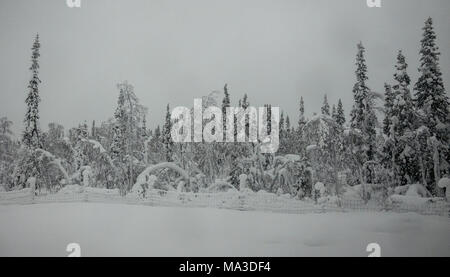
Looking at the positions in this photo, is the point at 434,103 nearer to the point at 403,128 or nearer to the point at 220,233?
the point at 403,128

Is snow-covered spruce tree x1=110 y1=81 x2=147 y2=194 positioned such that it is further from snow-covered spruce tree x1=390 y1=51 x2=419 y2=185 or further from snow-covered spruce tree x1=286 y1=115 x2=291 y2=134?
snow-covered spruce tree x1=286 y1=115 x2=291 y2=134

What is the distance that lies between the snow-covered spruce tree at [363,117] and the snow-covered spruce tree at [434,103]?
2.78 m

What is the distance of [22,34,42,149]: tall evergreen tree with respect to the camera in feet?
76.9

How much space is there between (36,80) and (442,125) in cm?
2441

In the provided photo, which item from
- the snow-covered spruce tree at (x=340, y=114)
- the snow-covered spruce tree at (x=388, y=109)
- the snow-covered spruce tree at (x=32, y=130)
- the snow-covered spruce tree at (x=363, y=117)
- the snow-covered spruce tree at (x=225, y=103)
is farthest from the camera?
the snow-covered spruce tree at (x=340, y=114)

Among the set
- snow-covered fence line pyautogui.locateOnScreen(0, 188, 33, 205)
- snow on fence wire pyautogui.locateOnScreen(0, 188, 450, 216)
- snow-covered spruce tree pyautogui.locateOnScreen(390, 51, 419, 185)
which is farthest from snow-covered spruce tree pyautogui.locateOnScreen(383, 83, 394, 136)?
snow-covered fence line pyautogui.locateOnScreen(0, 188, 33, 205)

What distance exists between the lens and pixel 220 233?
48.1 ft

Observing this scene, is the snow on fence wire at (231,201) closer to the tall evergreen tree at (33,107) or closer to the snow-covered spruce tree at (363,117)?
the tall evergreen tree at (33,107)

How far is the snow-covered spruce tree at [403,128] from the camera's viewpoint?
809 inches

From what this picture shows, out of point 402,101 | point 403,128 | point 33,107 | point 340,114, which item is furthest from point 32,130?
point 340,114

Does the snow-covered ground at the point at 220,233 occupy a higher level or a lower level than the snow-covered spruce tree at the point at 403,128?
lower

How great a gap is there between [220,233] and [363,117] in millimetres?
13313

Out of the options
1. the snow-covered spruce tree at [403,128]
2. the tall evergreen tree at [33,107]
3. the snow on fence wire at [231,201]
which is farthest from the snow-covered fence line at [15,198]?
the snow-covered spruce tree at [403,128]
